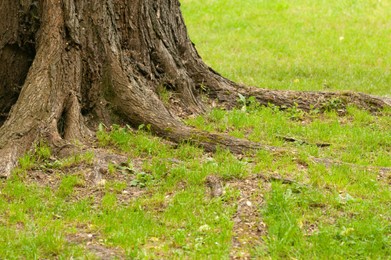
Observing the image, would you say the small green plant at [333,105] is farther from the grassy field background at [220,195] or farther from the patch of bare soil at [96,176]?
the patch of bare soil at [96,176]

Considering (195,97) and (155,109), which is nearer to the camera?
(155,109)

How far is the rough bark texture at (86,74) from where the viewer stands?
784 centimetres

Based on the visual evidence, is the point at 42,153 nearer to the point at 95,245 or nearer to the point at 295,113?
the point at 95,245

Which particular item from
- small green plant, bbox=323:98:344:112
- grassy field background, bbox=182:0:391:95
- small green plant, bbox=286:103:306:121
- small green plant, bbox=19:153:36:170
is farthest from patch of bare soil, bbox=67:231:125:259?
grassy field background, bbox=182:0:391:95

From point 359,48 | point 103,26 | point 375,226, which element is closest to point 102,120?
point 103,26

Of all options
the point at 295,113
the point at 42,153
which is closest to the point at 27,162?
the point at 42,153

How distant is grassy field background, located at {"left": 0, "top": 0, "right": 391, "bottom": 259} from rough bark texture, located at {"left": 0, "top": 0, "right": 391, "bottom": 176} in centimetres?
23

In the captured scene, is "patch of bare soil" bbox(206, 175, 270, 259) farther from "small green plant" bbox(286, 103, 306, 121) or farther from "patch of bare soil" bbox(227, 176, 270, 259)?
"small green plant" bbox(286, 103, 306, 121)

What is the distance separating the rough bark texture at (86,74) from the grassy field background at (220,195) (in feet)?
0.75

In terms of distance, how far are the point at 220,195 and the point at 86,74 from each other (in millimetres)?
2406

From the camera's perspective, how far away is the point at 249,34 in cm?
1564

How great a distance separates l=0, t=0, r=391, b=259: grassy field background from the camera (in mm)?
5934

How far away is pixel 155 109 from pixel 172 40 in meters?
1.37

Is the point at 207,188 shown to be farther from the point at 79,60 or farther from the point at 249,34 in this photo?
the point at 249,34
